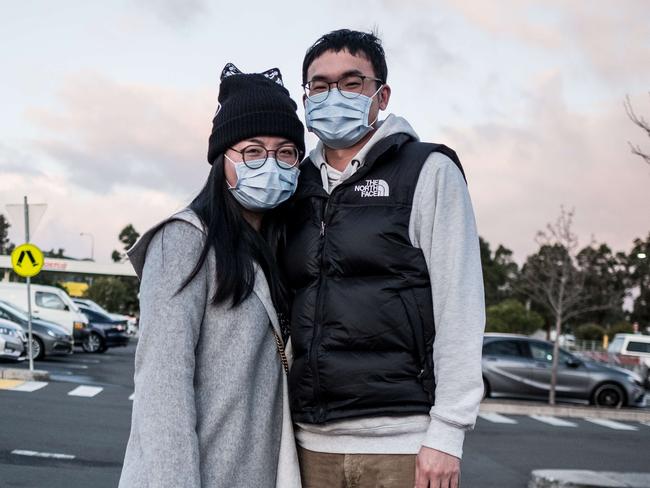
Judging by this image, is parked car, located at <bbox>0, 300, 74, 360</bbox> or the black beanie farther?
parked car, located at <bbox>0, 300, 74, 360</bbox>

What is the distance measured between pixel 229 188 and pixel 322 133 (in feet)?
1.39

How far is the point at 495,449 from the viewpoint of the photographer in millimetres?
11562

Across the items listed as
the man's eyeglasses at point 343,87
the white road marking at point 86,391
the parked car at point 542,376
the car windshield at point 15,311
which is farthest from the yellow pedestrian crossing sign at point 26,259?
the man's eyeglasses at point 343,87

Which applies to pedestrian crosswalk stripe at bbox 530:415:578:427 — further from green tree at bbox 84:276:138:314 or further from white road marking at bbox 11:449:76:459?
green tree at bbox 84:276:138:314

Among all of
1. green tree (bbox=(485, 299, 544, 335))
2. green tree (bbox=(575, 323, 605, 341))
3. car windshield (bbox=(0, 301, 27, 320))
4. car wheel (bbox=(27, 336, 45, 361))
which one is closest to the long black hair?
car wheel (bbox=(27, 336, 45, 361))

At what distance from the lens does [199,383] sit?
277cm

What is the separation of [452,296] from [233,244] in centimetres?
72

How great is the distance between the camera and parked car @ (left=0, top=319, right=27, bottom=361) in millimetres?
18078

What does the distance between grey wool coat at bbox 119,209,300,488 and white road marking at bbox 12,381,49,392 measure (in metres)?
12.0

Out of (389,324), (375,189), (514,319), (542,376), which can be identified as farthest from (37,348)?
(514,319)

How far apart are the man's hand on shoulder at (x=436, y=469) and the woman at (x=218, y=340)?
0.40 m

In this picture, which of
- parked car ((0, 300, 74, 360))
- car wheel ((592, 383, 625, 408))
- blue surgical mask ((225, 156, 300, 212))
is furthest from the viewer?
parked car ((0, 300, 74, 360))

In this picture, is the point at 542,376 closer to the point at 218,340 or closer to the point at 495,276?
the point at 218,340

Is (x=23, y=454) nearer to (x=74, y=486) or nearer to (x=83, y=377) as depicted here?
(x=74, y=486)
